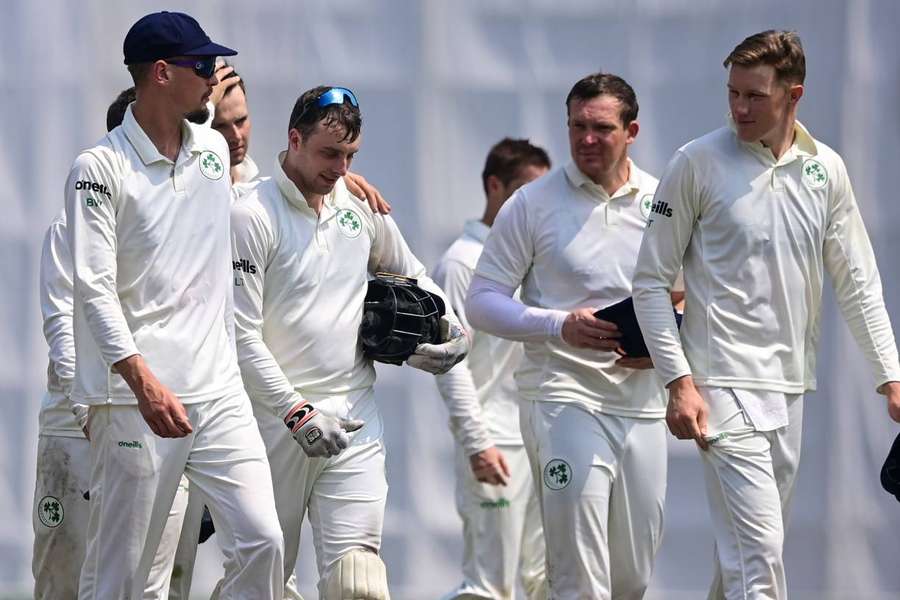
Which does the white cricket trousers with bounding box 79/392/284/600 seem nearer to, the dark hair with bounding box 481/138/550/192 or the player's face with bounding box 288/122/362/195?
the player's face with bounding box 288/122/362/195

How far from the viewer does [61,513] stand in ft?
18.4

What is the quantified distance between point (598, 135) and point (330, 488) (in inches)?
59.5

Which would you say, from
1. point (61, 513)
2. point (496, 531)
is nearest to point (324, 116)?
point (61, 513)

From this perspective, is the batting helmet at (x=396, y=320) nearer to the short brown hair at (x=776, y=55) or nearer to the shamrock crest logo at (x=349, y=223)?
the shamrock crest logo at (x=349, y=223)

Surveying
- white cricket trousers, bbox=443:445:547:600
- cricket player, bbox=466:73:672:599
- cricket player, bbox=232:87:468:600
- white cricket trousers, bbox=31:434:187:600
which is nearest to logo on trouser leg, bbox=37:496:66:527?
white cricket trousers, bbox=31:434:187:600

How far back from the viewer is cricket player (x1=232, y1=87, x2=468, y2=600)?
518 centimetres

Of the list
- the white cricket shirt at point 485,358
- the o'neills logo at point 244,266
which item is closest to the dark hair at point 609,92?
the white cricket shirt at point 485,358

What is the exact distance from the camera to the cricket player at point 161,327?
4.56m

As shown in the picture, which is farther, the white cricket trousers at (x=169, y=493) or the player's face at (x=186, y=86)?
the player's face at (x=186, y=86)

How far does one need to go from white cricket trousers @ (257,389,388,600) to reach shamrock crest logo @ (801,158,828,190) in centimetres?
152

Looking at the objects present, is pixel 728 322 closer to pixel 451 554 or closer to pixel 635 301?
pixel 635 301

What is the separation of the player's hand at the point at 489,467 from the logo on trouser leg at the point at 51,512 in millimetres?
1721

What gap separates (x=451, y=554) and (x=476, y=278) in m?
2.51

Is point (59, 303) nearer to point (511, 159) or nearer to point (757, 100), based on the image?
point (757, 100)
